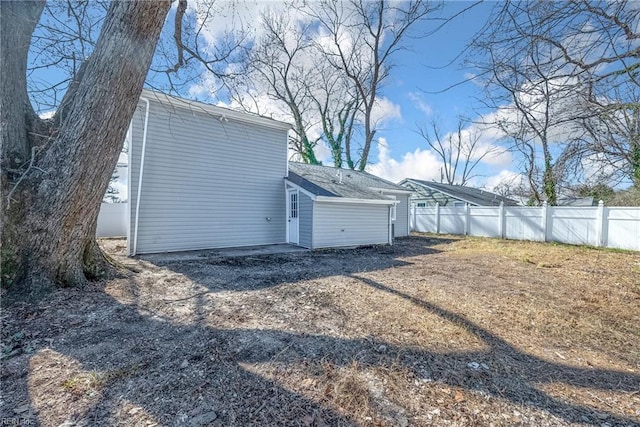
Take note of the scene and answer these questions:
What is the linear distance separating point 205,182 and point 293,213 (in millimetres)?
3028

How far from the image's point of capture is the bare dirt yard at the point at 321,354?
1.94 meters

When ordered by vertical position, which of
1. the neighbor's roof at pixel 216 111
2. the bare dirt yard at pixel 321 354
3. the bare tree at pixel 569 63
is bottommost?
the bare dirt yard at pixel 321 354

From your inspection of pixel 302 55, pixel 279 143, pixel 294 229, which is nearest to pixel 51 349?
pixel 294 229

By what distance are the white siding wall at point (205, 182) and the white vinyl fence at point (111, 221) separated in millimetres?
5930

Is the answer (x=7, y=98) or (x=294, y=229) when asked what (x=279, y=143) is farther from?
(x=7, y=98)

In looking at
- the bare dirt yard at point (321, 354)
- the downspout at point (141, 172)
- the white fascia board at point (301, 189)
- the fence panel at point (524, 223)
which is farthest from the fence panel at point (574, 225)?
the downspout at point (141, 172)

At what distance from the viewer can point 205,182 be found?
8.66 m

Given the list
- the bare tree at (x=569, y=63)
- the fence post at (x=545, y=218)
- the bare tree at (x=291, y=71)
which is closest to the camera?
the bare tree at (x=569, y=63)

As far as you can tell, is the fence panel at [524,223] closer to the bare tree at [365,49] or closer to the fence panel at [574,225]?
the fence panel at [574,225]

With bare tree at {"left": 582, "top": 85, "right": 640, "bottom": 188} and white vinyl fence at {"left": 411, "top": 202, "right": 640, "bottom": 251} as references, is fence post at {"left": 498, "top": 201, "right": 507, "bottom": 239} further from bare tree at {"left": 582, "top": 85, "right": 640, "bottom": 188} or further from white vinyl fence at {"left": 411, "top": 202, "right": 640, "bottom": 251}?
bare tree at {"left": 582, "top": 85, "right": 640, "bottom": 188}

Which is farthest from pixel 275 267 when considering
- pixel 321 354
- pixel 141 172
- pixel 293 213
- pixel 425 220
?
pixel 425 220

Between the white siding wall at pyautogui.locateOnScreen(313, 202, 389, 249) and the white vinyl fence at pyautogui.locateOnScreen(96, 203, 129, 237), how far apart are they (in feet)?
28.9

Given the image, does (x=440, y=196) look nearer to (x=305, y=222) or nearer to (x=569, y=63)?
(x=305, y=222)

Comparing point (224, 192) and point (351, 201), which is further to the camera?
point (351, 201)
